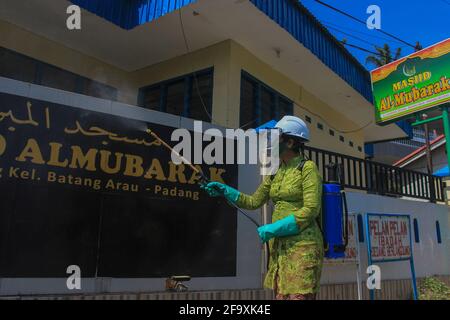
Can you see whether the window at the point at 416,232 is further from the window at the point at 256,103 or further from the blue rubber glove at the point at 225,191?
the blue rubber glove at the point at 225,191

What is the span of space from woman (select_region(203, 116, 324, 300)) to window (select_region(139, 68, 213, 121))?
14.1ft

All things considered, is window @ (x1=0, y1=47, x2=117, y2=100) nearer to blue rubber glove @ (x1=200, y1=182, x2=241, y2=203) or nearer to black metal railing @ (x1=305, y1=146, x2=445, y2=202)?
black metal railing @ (x1=305, y1=146, x2=445, y2=202)

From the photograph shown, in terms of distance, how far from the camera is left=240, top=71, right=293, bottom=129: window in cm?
775

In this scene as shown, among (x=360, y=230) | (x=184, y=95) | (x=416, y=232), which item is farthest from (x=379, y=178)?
(x=184, y=95)

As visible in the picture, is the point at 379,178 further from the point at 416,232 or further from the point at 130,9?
the point at 130,9

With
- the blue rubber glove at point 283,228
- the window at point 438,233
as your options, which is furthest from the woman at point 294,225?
the window at point 438,233

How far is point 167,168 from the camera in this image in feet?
16.1

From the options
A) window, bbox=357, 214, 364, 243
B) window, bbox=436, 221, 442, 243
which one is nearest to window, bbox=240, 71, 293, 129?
window, bbox=357, 214, 364, 243

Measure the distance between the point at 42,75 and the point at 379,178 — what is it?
6459 mm

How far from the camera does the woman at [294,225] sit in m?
2.78

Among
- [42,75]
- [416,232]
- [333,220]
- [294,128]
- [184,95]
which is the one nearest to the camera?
[294,128]

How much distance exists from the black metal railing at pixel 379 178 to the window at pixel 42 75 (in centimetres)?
424

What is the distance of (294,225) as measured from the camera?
9.05ft
